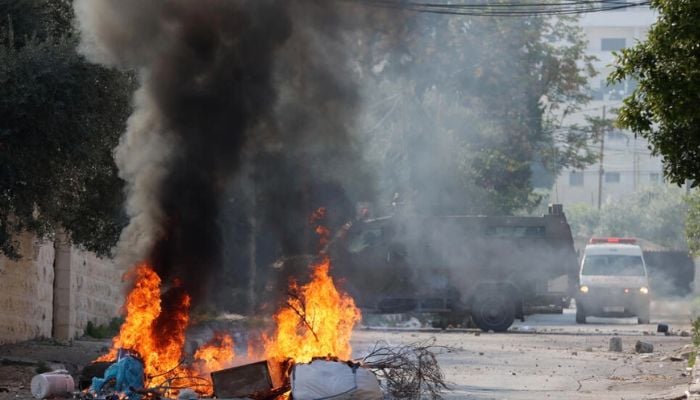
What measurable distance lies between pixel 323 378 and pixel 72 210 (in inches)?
250

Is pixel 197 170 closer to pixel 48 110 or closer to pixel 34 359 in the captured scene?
pixel 48 110

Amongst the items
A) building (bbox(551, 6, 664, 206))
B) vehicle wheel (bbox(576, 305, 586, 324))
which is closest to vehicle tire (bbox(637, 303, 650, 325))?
vehicle wheel (bbox(576, 305, 586, 324))

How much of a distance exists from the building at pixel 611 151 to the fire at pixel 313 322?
8216 centimetres

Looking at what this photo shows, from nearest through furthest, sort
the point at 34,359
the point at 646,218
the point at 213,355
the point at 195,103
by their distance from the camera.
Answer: the point at 213,355 → the point at 195,103 → the point at 34,359 → the point at 646,218

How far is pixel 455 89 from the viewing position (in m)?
38.1

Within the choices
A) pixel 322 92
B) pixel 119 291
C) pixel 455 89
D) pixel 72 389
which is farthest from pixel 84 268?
pixel 455 89

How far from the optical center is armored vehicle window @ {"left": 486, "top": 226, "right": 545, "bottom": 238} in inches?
1059

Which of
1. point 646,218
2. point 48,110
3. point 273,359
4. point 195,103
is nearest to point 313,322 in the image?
point 273,359

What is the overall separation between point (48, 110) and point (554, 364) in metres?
9.60

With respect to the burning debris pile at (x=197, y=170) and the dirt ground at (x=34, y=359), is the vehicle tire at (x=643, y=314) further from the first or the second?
the burning debris pile at (x=197, y=170)

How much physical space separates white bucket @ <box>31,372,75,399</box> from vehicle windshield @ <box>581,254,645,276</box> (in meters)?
21.6

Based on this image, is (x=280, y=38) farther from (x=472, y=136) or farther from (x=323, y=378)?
(x=472, y=136)

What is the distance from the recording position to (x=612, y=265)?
31984mm

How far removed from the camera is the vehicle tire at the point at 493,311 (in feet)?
88.9
